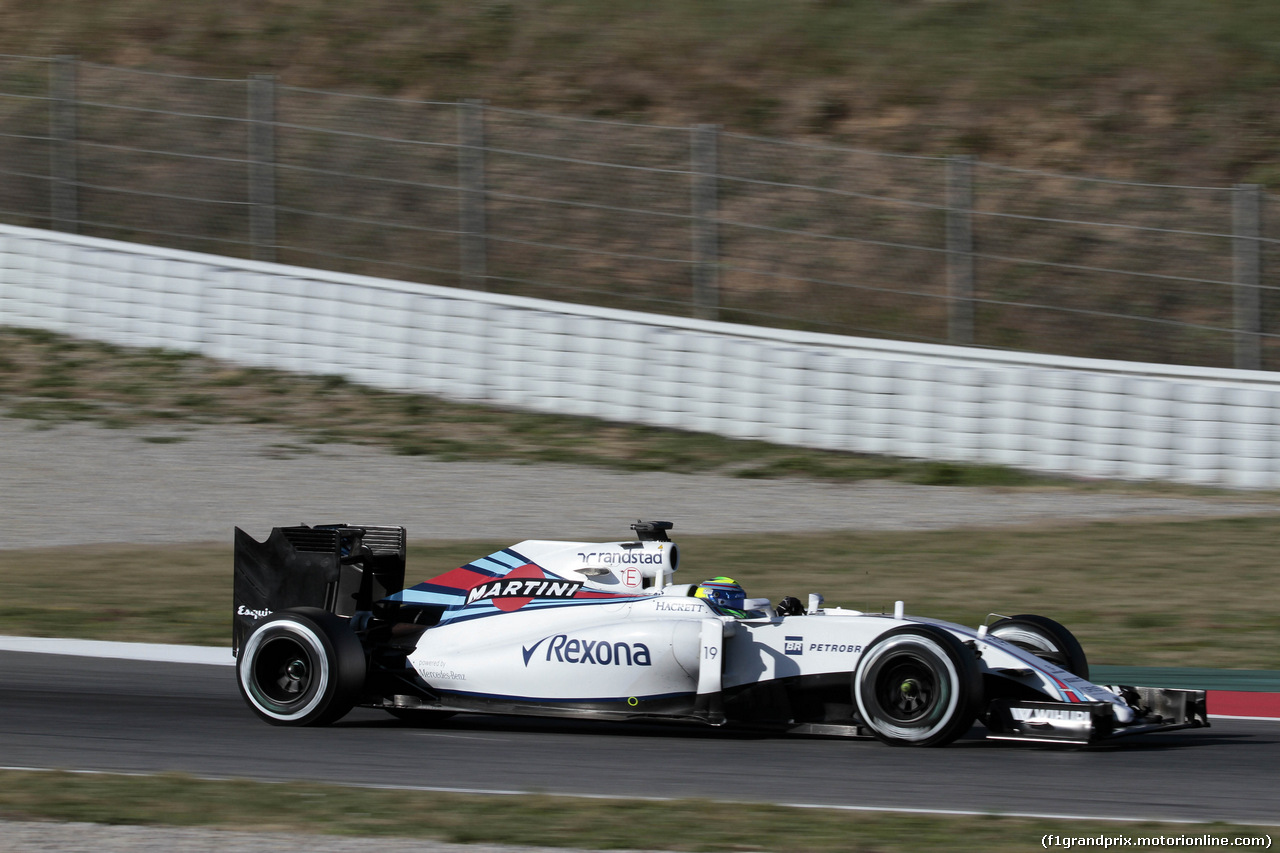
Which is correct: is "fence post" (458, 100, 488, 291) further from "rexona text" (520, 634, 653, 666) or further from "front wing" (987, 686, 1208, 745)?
"front wing" (987, 686, 1208, 745)

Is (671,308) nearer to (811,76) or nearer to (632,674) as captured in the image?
(811,76)

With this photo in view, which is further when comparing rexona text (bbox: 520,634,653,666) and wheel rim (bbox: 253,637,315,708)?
wheel rim (bbox: 253,637,315,708)

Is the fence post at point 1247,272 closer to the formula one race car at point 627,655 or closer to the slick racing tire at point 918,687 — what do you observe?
the formula one race car at point 627,655

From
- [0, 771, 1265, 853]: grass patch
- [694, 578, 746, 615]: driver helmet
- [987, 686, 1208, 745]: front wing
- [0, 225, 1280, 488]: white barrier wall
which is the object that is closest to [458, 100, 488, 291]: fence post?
[0, 225, 1280, 488]: white barrier wall

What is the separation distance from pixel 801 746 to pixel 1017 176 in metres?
7.55

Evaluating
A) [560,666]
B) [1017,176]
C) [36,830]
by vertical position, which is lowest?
[36,830]

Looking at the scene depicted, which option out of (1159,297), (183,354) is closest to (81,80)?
(183,354)

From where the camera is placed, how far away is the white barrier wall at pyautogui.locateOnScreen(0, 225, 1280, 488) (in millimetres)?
11844

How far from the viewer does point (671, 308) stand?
13297 mm

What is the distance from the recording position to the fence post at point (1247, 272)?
11.9 meters

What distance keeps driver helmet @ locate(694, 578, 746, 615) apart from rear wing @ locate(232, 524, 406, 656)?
141 cm

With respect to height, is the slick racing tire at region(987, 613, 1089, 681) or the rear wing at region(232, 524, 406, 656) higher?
the rear wing at region(232, 524, 406, 656)

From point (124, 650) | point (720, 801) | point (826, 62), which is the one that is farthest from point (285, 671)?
point (826, 62)

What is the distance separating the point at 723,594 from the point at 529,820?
1.74 metres
